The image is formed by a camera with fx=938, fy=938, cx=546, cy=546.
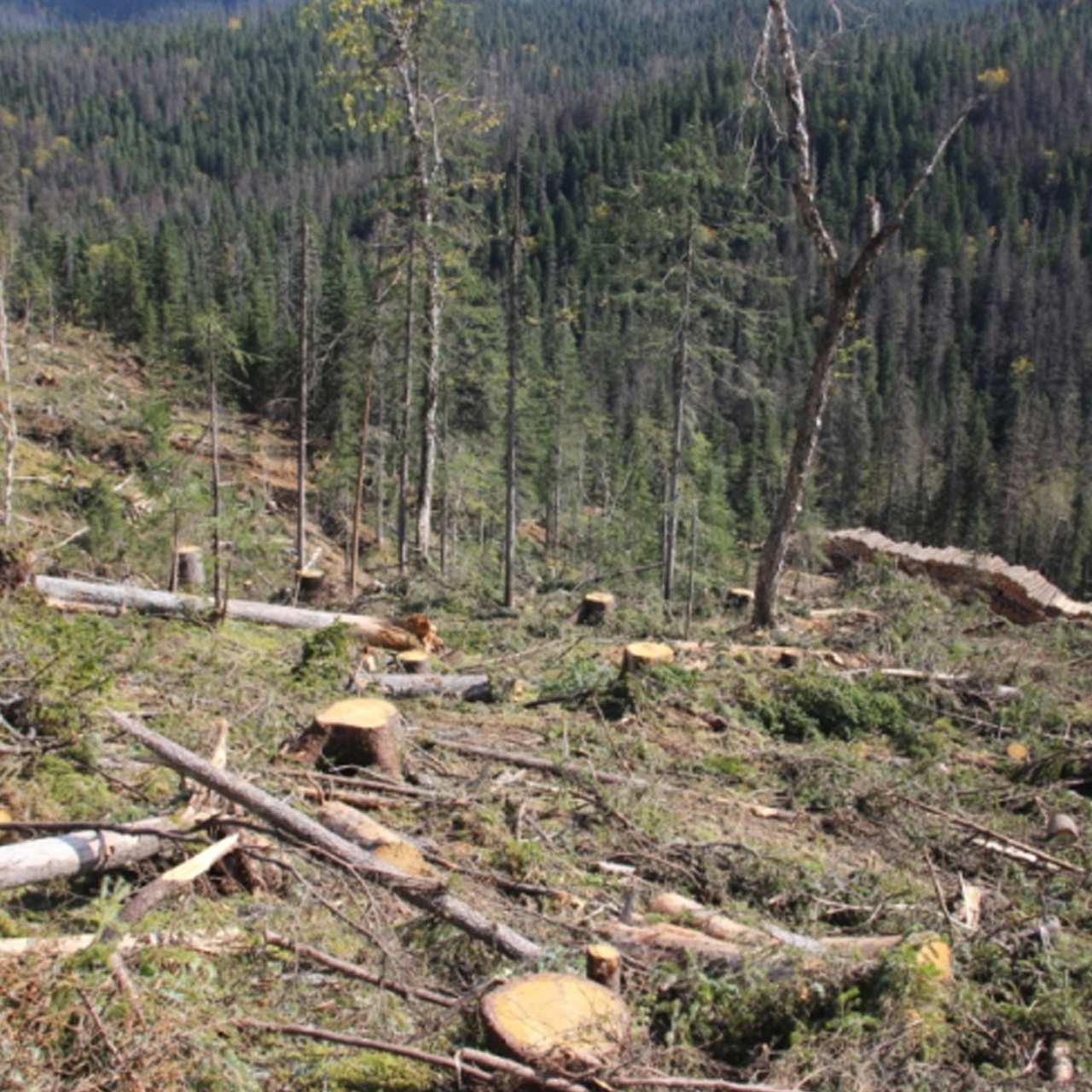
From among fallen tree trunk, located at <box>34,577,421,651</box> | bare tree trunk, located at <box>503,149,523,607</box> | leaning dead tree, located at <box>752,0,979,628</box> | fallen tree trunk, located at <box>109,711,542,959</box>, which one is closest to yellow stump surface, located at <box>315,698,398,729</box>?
fallen tree trunk, located at <box>109,711,542,959</box>

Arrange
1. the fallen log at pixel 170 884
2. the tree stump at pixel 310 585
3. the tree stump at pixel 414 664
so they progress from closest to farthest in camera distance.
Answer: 1. the fallen log at pixel 170 884
2. the tree stump at pixel 414 664
3. the tree stump at pixel 310 585

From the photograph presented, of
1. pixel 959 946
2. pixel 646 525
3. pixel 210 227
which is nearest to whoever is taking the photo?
pixel 959 946

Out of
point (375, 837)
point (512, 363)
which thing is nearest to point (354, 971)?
point (375, 837)

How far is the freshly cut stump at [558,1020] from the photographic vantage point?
325 centimetres

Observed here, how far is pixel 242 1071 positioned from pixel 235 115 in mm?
196484

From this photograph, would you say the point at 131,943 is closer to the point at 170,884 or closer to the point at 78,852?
the point at 170,884

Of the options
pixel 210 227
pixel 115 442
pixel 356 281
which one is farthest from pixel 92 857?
pixel 210 227

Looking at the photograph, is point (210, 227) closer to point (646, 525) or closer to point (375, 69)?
point (646, 525)

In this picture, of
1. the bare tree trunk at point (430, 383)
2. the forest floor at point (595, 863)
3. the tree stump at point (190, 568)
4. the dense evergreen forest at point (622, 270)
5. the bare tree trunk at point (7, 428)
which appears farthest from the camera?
→ the dense evergreen forest at point (622, 270)

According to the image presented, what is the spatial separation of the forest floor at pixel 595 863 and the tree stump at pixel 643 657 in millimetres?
124

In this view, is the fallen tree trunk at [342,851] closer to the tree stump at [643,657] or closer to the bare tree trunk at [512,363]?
the tree stump at [643,657]

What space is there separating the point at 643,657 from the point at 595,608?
187 inches

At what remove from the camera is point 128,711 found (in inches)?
264

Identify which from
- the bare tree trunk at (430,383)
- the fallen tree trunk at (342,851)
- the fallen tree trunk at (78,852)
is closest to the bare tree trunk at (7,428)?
the bare tree trunk at (430,383)
